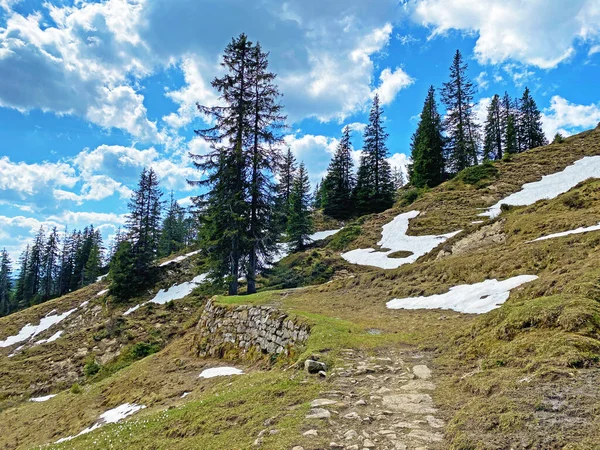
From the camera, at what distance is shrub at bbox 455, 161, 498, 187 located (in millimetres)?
38416

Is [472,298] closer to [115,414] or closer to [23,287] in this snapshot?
[115,414]

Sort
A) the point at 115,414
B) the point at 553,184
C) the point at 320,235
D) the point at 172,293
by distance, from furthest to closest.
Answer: the point at 320,235, the point at 172,293, the point at 553,184, the point at 115,414

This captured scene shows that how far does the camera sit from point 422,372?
6.86m

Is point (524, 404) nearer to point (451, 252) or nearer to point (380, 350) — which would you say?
point (380, 350)

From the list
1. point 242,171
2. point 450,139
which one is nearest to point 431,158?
point 450,139

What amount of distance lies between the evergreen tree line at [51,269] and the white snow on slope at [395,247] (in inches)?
2623

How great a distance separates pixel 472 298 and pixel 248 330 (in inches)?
362

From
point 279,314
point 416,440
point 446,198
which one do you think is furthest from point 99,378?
point 446,198

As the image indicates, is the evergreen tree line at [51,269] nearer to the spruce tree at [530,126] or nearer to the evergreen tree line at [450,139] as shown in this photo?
the evergreen tree line at [450,139]

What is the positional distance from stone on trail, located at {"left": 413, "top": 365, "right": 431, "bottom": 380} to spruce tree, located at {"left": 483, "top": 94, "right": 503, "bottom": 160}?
2547 inches

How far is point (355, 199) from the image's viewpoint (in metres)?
53.1

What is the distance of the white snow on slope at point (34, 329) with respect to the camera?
38.5 metres

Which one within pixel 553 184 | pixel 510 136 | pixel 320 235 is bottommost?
pixel 320 235

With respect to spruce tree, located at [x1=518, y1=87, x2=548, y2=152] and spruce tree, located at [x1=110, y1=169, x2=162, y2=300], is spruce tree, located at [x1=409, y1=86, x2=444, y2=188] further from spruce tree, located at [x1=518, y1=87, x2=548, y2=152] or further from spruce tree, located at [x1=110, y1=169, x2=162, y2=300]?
spruce tree, located at [x1=110, y1=169, x2=162, y2=300]
